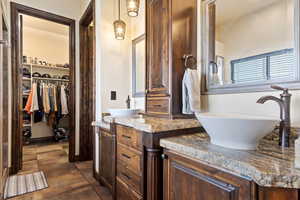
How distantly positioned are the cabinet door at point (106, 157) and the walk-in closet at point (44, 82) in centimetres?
216

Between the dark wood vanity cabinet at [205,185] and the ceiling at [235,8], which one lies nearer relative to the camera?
the dark wood vanity cabinet at [205,185]

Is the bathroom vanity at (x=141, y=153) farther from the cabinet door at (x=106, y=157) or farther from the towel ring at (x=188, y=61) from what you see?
the towel ring at (x=188, y=61)

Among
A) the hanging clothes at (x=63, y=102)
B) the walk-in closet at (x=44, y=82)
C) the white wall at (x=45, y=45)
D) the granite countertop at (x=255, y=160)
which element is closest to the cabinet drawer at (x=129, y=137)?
the granite countertop at (x=255, y=160)

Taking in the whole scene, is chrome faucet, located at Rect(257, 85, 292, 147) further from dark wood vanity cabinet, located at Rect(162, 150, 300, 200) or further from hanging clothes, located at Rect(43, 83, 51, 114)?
hanging clothes, located at Rect(43, 83, 51, 114)

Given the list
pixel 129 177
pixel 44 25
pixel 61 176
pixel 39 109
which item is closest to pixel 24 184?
pixel 61 176

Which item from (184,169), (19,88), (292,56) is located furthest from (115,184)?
(19,88)

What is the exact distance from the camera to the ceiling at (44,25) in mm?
3848

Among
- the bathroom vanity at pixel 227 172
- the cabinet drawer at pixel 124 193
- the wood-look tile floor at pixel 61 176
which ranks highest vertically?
the bathroom vanity at pixel 227 172

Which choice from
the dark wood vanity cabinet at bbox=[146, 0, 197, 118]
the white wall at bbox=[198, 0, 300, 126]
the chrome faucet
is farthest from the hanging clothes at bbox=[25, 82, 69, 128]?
the chrome faucet

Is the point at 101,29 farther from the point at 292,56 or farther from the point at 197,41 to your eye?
the point at 292,56

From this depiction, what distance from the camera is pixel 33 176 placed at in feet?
7.93

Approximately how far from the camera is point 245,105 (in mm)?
1193

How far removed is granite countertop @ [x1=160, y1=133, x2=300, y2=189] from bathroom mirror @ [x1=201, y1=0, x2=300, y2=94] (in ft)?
1.42

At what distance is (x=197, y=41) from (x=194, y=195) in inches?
48.3
